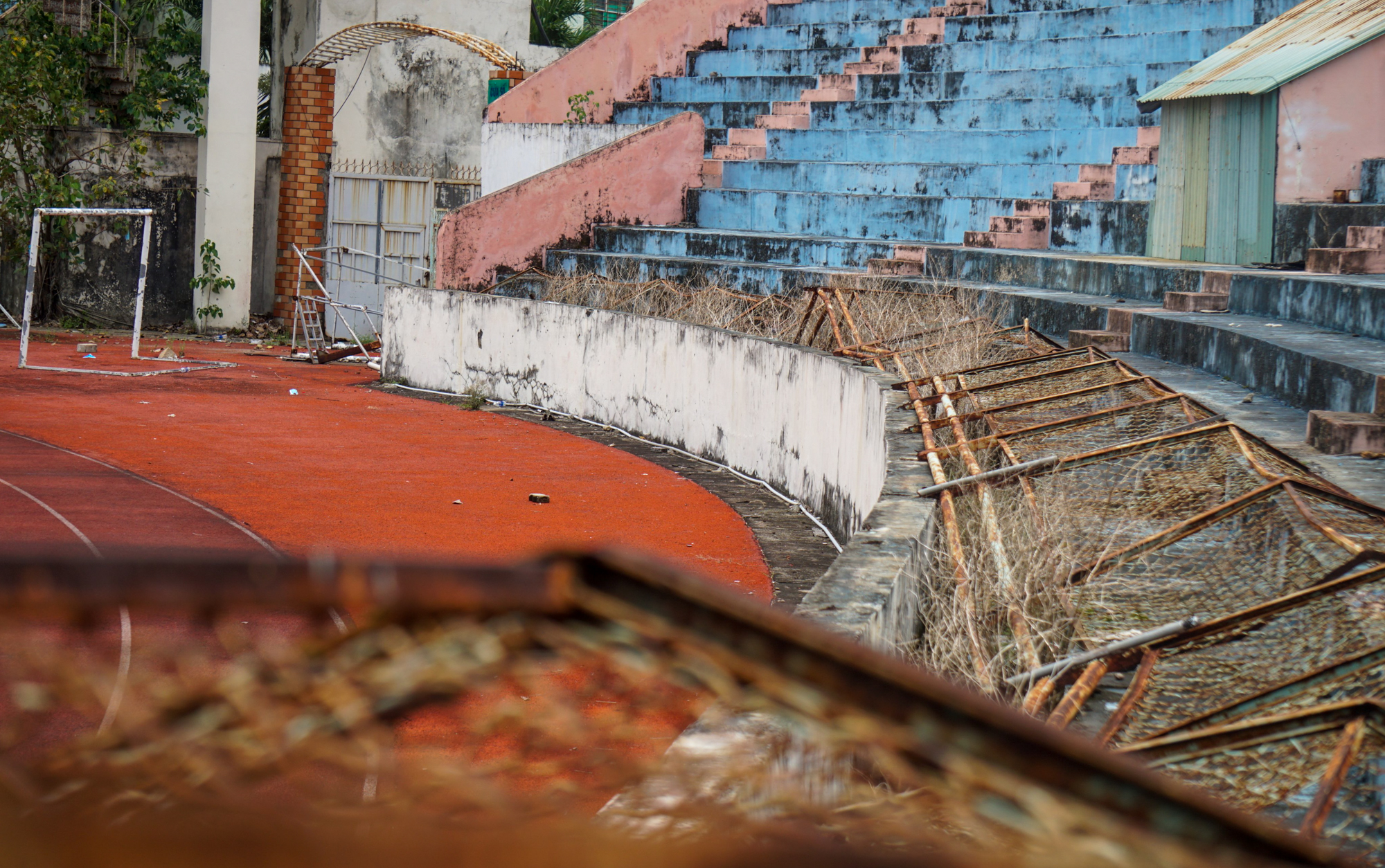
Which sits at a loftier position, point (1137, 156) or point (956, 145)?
point (956, 145)

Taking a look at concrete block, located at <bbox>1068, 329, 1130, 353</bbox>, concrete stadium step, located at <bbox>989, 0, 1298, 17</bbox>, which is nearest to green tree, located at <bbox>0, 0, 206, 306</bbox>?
concrete stadium step, located at <bbox>989, 0, 1298, 17</bbox>

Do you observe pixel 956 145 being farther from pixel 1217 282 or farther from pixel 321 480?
pixel 321 480

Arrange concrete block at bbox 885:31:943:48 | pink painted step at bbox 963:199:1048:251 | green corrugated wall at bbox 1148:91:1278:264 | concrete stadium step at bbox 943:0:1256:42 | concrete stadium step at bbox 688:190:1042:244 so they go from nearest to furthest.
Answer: green corrugated wall at bbox 1148:91:1278:264 → pink painted step at bbox 963:199:1048:251 → concrete stadium step at bbox 688:190:1042:244 → concrete stadium step at bbox 943:0:1256:42 → concrete block at bbox 885:31:943:48

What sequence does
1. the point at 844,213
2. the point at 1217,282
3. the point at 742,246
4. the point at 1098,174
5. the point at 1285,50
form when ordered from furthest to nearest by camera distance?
the point at 844,213 → the point at 742,246 → the point at 1098,174 → the point at 1285,50 → the point at 1217,282

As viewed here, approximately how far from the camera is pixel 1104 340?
340 inches

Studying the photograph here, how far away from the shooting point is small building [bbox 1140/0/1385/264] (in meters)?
9.76

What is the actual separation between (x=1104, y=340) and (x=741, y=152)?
9655mm

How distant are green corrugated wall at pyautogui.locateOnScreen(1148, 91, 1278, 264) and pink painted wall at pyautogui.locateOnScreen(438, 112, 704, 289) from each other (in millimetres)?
7027

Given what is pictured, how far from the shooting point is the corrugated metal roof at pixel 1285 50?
979cm

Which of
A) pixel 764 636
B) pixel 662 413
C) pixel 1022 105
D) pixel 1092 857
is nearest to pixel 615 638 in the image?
pixel 764 636

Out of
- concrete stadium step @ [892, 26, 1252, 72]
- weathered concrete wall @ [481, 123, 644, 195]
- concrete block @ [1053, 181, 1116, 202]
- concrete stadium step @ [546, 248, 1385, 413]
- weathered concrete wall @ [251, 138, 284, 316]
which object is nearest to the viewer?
concrete stadium step @ [546, 248, 1385, 413]

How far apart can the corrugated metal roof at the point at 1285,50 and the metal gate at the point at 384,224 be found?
11.1 m

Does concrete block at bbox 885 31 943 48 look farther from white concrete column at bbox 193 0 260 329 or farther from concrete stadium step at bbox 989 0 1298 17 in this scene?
white concrete column at bbox 193 0 260 329

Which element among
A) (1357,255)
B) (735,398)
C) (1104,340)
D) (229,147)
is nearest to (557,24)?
(229,147)
